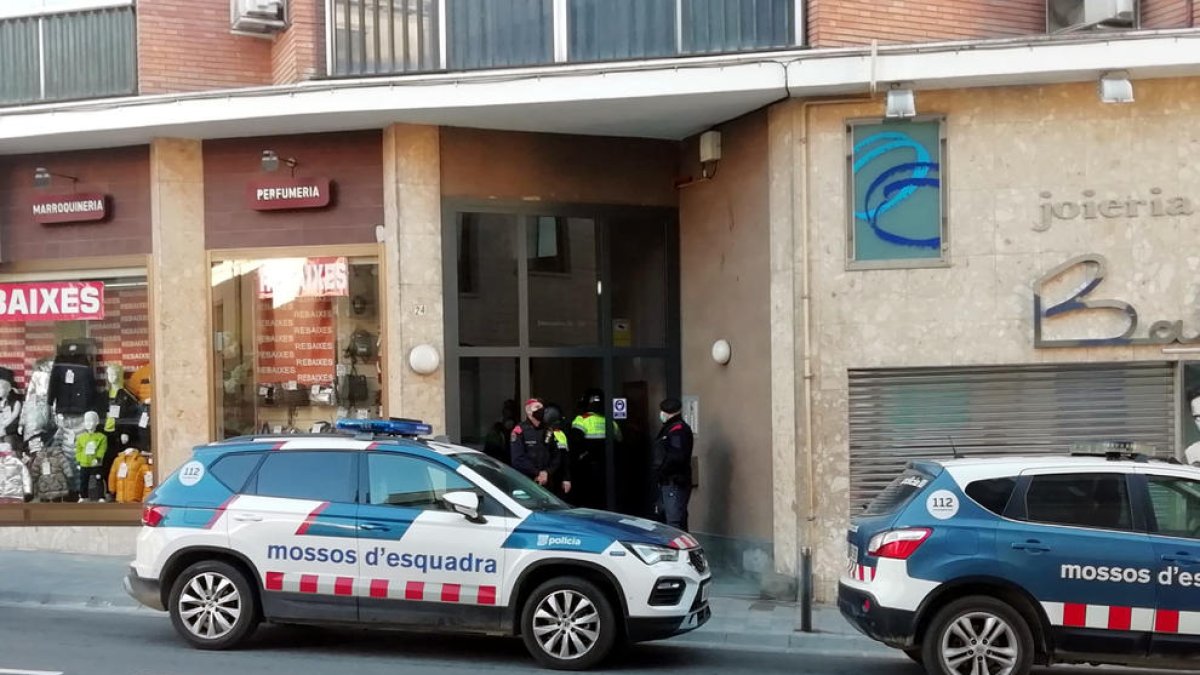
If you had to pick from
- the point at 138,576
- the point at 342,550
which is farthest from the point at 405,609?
the point at 138,576

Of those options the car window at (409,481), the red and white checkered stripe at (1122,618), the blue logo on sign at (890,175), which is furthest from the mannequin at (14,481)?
the red and white checkered stripe at (1122,618)

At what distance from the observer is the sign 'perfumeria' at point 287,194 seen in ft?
44.3

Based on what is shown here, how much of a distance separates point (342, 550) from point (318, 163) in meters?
5.91

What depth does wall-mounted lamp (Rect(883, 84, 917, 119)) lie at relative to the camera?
1166cm

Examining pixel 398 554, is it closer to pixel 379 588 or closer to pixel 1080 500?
pixel 379 588

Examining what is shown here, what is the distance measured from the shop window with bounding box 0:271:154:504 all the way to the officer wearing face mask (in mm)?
4260

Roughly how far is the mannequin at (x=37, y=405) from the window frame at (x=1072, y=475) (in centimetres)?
1094

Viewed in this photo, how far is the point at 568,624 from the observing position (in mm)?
8703

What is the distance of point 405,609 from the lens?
8828mm

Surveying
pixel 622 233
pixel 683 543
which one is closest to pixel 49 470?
pixel 622 233

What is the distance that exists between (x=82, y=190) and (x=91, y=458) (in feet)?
9.94

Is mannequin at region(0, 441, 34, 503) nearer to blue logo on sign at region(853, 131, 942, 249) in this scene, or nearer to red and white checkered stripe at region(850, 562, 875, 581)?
blue logo on sign at region(853, 131, 942, 249)

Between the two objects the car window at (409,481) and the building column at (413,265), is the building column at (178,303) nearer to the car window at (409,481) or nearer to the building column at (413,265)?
the building column at (413,265)

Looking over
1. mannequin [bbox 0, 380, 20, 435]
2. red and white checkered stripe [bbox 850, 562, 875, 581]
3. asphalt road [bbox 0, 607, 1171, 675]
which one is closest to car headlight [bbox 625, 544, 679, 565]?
asphalt road [bbox 0, 607, 1171, 675]
